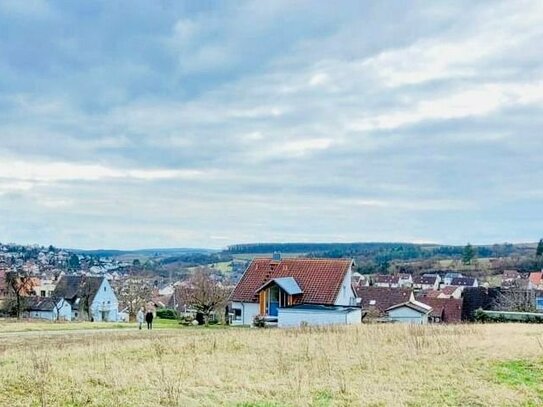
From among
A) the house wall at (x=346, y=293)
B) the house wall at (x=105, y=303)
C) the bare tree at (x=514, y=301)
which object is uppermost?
the house wall at (x=346, y=293)

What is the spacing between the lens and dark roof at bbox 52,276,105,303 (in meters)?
72.9

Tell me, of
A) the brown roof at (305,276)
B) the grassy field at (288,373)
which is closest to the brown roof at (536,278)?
the brown roof at (305,276)

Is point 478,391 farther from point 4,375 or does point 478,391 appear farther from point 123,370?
point 4,375

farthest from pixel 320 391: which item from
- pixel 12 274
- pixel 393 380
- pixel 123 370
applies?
pixel 12 274

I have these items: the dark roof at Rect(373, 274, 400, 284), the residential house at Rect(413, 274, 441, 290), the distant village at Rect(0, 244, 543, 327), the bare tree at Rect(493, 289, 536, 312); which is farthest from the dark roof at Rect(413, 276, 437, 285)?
the bare tree at Rect(493, 289, 536, 312)

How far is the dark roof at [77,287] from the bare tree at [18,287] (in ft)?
34.8

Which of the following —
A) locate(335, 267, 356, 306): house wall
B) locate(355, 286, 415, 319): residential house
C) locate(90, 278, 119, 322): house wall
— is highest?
locate(335, 267, 356, 306): house wall

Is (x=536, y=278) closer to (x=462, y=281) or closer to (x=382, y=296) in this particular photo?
(x=462, y=281)

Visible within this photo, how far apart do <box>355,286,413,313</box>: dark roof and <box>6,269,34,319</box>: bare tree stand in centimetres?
3389

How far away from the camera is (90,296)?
72250 mm

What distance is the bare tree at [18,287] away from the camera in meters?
56.8

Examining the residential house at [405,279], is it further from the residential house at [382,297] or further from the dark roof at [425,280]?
the residential house at [382,297]

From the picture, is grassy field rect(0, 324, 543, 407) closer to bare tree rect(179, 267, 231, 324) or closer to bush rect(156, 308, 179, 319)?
bare tree rect(179, 267, 231, 324)

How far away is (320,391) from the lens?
38.1 ft
